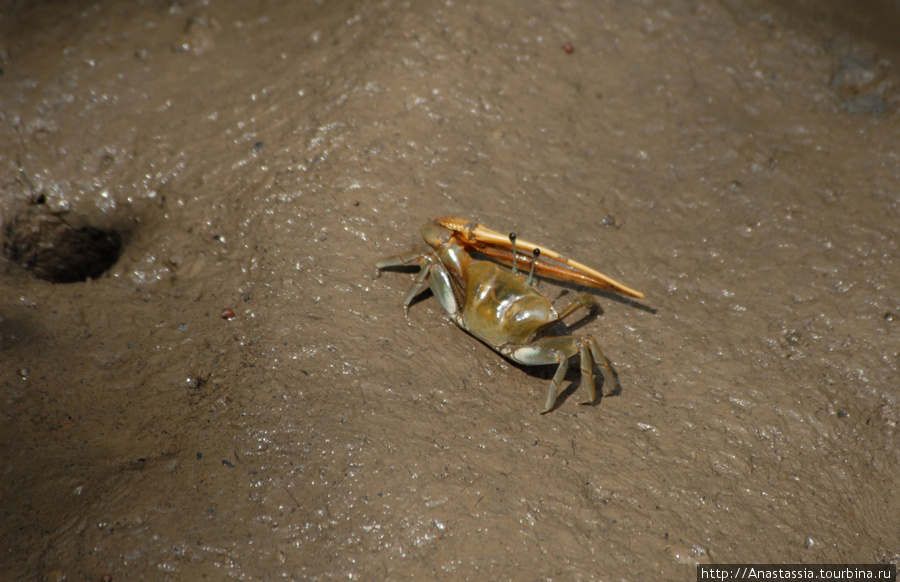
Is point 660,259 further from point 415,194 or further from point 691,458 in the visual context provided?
point 415,194

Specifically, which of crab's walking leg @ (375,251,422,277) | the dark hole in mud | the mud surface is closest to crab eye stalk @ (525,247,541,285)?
the mud surface

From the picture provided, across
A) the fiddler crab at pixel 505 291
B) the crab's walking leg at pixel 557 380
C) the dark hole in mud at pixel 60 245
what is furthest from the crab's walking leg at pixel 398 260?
the dark hole in mud at pixel 60 245

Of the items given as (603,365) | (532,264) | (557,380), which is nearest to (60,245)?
(532,264)

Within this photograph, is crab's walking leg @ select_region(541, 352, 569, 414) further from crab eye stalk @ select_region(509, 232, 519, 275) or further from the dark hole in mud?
the dark hole in mud

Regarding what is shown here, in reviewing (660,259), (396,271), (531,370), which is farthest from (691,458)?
(396,271)

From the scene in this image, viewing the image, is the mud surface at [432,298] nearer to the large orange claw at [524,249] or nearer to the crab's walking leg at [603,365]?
the crab's walking leg at [603,365]

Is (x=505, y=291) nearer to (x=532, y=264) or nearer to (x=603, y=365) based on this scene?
(x=532, y=264)
